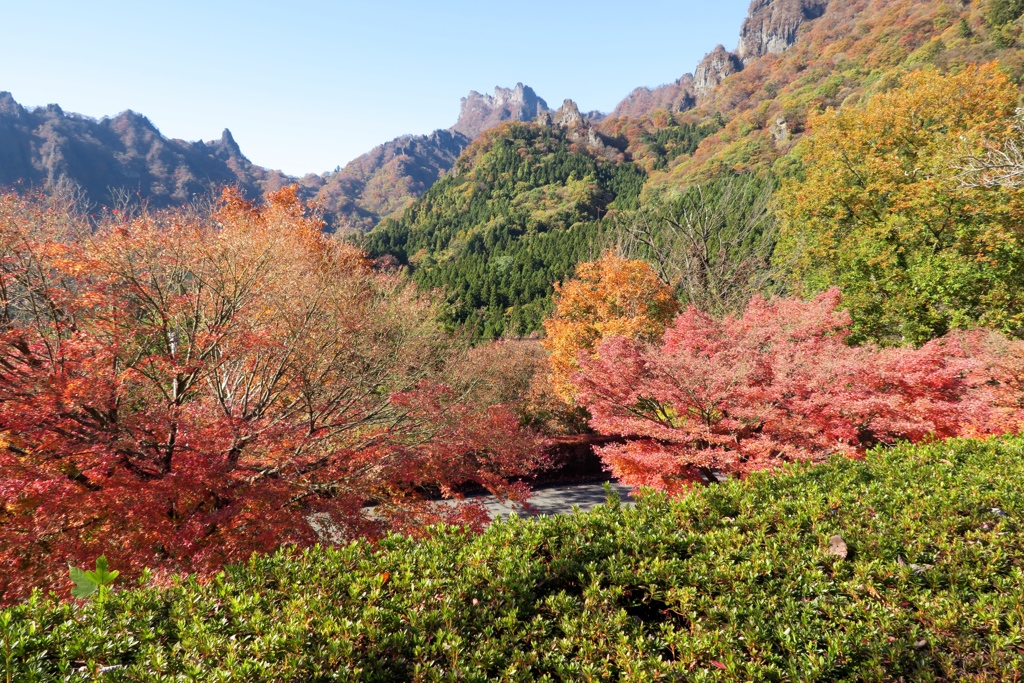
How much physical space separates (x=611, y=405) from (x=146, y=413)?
7411 millimetres

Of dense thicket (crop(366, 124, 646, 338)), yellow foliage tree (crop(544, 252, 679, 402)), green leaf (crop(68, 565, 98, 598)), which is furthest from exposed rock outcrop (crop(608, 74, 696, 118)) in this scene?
green leaf (crop(68, 565, 98, 598))

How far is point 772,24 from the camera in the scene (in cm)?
10862

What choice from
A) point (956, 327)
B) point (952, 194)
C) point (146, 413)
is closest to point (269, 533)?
point (146, 413)

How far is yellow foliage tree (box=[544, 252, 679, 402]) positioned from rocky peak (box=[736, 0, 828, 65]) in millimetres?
124923

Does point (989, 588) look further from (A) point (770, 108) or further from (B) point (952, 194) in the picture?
(A) point (770, 108)

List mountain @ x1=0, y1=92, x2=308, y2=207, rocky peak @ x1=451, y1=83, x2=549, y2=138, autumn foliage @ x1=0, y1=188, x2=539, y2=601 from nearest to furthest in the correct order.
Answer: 1. autumn foliage @ x1=0, y1=188, x2=539, y2=601
2. mountain @ x1=0, y1=92, x2=308, y2=207
3. rocky peak @ x1=451, y1=83, x2=549, y2=138

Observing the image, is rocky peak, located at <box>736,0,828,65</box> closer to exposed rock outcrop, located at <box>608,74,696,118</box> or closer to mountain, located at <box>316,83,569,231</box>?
exposed rock outcrop, located at <box>608,74,696,118</box>

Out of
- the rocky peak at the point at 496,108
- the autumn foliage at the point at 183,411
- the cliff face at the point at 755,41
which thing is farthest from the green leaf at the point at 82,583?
the rocky peak at the point at 496,108

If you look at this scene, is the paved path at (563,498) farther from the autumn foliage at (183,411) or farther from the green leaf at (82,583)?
the green leaf at (82,583)

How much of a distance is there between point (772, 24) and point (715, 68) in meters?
14.8

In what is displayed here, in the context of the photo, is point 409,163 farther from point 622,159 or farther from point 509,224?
point 509,224

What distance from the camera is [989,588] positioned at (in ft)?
9.48

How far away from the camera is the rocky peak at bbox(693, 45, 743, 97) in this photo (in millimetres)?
110812

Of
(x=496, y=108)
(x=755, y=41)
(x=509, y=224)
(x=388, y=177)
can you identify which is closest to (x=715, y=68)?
(x=755, y=41)
